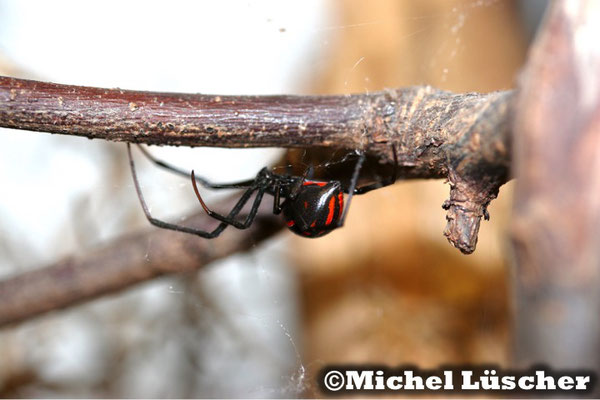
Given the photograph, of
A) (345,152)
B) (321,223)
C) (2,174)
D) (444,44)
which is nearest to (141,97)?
(345,152)

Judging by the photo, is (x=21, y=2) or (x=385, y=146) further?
(x=21, y=2)

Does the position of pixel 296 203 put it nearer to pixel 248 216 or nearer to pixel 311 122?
pixel 248 216

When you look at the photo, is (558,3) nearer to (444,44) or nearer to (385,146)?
(385,146)

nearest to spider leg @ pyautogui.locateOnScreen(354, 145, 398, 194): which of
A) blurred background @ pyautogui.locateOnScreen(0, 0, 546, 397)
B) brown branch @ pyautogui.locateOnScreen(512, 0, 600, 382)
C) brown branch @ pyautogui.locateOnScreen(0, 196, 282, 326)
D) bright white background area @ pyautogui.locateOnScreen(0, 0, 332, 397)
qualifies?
brown branch @ pyautogui.locateOnScreen(0, 196, 282, 326)

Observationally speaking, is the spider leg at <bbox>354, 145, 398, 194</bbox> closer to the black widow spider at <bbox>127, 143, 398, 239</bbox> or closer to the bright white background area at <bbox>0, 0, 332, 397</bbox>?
the black widow spider at <bbox>127, 143, 398, 239</bbox>

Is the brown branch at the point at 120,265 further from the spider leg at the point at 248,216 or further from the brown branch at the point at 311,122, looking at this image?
the brown branch at the point at 311,122

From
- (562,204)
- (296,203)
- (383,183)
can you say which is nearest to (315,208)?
(296,203)

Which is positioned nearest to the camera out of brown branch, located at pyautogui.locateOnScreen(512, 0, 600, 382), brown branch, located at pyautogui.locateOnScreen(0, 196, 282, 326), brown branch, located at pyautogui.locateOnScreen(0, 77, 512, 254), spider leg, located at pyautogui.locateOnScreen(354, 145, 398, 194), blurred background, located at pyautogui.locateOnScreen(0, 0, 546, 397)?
brown branch, located at pyautogui.locateOnScreen(512, 0, 600, 382)
